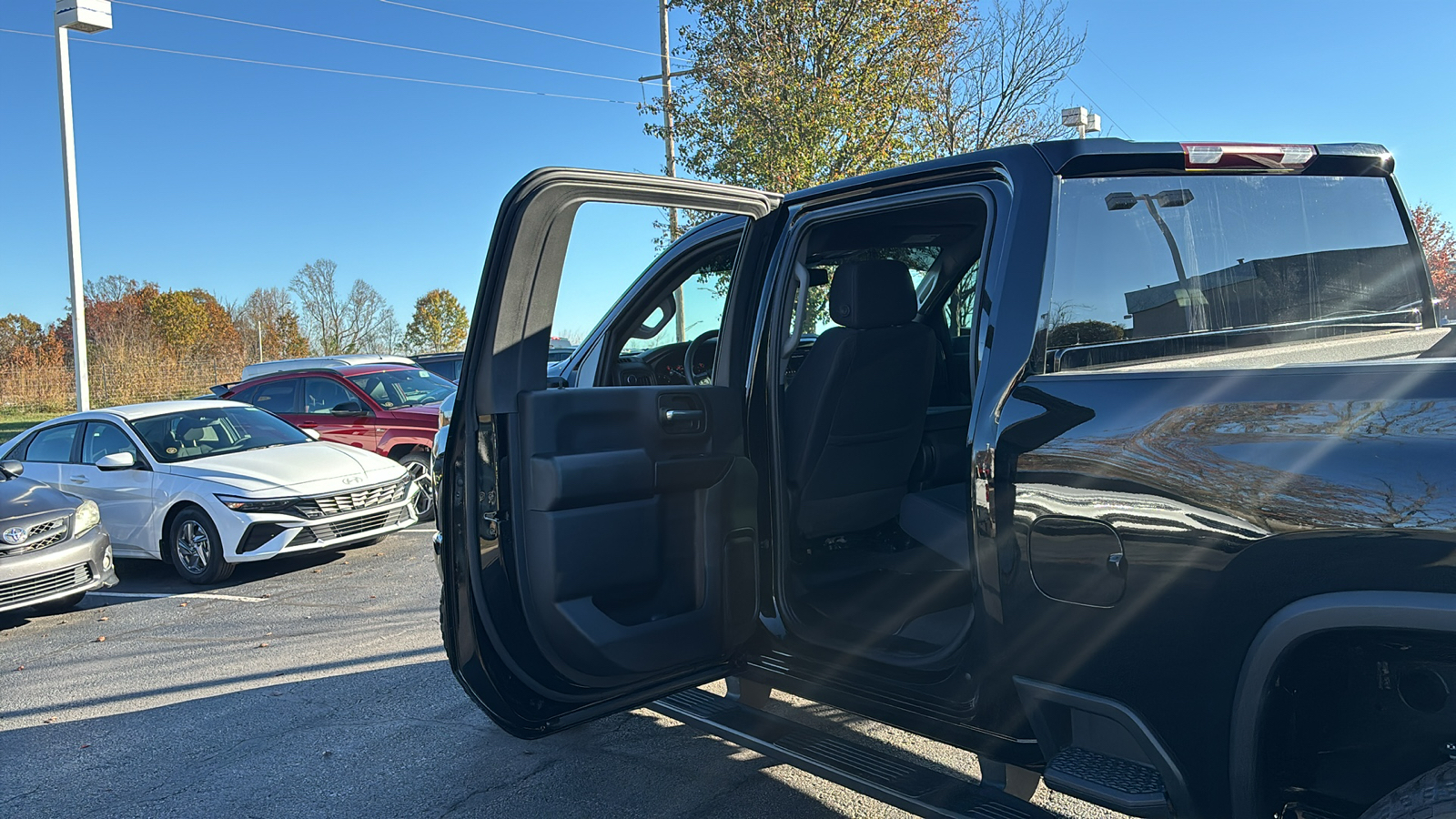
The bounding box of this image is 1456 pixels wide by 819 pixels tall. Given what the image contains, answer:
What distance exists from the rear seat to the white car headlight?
6126 millimetres

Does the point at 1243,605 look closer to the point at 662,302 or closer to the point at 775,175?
the point at 662,302

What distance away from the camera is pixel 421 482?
32.9ft

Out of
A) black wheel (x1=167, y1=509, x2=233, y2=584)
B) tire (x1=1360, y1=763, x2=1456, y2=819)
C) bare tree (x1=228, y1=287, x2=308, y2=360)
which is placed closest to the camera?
tire (x1=1360, y1=763, x2=1456, y2=819)

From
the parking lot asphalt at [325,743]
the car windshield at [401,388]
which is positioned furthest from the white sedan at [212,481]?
the car windshield at [401,388]

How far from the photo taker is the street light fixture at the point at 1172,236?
2.60 meters

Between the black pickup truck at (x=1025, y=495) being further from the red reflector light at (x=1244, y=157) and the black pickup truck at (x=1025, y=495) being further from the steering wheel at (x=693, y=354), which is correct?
the steering wheel at (x=693, y=354)

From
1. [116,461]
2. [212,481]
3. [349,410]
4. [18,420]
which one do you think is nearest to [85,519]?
[212,481]

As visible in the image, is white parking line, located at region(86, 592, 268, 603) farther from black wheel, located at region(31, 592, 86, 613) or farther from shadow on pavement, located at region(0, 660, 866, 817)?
shadow on pavement, located at region(0, 660, 866, 817)

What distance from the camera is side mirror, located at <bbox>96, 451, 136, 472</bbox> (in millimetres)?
8164

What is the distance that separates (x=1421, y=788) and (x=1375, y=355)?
4.75 feet

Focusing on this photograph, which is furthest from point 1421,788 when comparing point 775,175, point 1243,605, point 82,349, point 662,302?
point 82,349

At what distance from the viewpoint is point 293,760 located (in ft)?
13.6

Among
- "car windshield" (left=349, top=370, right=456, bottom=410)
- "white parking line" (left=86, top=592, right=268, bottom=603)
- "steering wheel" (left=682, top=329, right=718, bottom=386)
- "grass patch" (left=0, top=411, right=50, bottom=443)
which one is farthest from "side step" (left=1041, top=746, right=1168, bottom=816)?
"grass patch" (left=0, top=411, right=50, bottom=443)

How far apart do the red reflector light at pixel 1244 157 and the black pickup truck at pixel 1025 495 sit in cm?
2
